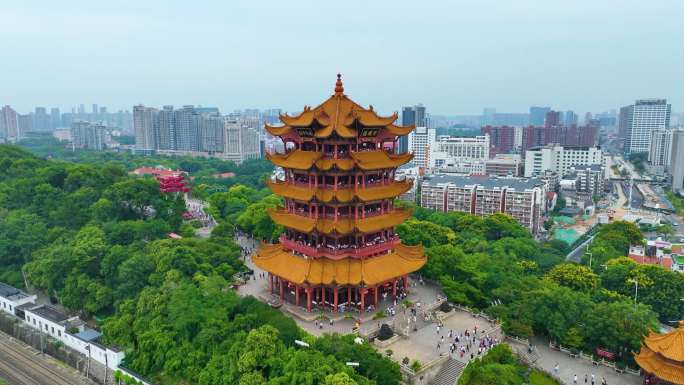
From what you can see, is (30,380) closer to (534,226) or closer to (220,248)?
(220,248)

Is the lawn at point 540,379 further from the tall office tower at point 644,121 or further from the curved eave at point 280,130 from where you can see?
the tall office tower at point 644,121

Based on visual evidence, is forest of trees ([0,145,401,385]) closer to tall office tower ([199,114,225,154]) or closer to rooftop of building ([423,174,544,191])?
rooftop of building ([423,174,544,191])

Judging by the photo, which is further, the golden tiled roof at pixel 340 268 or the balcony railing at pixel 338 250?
the balcony railing at pixel 338 250

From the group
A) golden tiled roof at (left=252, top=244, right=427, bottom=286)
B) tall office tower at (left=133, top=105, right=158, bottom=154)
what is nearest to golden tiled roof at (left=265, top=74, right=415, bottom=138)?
golden tiled roof at (left=252, top=244, right=427, bottom=286)

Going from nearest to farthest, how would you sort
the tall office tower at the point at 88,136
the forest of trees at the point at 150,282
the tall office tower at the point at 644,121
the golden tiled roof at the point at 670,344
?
the golden tiled roof at the point at 670,344 < the forest of trees at the point at 150,282 < the tall office tower at the point at 88,136 < the tall office tower at the point at 644,121

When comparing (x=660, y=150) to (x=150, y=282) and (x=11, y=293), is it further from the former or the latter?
(x=11, y=293)

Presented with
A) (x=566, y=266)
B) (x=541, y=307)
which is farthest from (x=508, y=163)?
(x=541, y=307)

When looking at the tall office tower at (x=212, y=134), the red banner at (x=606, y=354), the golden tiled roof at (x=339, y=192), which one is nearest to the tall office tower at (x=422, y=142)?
the tall office tower at (x=212, y=134)
